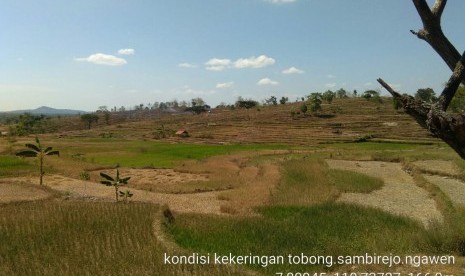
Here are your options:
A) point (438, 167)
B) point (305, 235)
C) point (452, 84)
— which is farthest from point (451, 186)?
point (452, 84)

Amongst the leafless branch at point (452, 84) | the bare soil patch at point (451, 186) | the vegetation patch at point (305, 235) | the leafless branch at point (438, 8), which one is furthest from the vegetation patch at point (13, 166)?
the leafless branch at point (438, 8)

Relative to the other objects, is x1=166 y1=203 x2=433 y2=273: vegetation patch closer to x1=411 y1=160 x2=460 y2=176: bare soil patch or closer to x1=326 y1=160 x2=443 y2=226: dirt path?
x1=326 y1=160 x2=443 y2=226: dirt path

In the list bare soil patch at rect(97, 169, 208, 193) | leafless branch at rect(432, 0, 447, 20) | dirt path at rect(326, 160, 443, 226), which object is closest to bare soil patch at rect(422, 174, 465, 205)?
dirt path at rect(326, 160, 443, 226)

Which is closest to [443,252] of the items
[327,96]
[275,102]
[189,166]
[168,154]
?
[189,166]

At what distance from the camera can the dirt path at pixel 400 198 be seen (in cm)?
1631

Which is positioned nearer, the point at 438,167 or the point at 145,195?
the point at 145,195

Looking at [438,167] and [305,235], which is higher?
[305,235]

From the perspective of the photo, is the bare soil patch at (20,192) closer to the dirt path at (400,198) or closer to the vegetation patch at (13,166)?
the vegetation patch at (13,166)

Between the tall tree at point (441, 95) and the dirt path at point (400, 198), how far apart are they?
8.66 metres

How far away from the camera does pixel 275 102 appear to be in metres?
152

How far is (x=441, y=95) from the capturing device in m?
5.26

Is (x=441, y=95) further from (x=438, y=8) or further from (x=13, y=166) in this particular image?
(x=13, y=166)

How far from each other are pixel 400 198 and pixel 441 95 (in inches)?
625

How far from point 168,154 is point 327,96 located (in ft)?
250
